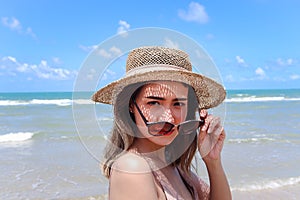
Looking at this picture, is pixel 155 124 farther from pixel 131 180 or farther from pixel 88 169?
pixel 88 169

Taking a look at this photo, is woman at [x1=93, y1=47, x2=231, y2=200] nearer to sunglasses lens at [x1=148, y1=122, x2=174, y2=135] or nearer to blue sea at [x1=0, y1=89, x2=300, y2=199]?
sunglasses lens at [x1=148, y1=122, x2=174, y2=135]

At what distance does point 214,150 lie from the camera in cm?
167

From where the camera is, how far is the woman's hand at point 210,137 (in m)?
1.54

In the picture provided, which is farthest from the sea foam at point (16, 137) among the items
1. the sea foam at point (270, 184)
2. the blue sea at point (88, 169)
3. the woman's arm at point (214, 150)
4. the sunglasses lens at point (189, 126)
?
the sunglasses lens at point (189, 126)

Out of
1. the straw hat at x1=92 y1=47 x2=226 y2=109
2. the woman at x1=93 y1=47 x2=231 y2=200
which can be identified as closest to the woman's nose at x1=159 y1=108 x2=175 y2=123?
the woman at x1=93 y1=47 x2=231 y2=200

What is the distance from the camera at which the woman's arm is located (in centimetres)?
155

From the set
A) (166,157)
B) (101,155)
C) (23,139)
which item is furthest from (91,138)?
(23,139)

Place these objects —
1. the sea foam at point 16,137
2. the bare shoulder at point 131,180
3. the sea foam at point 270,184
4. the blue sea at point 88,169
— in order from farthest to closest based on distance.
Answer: the sea foam at point 16,137 → the sea foam at point 270,184 → the blue sea at point 88,169 → the bare shoulder at point 131,180

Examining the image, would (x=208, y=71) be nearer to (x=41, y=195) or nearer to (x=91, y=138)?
(x=91, y=138)

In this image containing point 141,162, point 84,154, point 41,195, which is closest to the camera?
point 141,162

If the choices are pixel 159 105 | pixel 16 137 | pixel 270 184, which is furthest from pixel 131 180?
pixel 16 137

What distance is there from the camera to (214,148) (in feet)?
5.47

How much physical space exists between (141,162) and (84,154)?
5768 millimetres

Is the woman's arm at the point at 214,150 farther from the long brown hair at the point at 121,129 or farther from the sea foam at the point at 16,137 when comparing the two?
the sea foam at the point at 16,137
